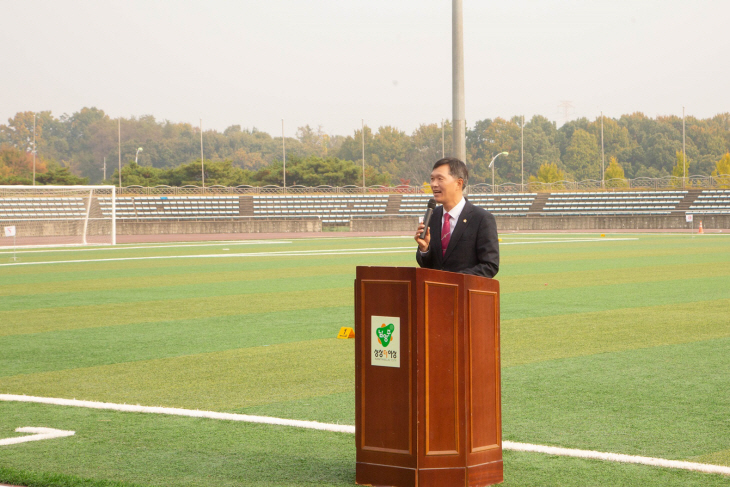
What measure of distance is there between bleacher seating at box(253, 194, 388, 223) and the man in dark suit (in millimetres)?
57361

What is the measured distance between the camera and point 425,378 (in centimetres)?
434

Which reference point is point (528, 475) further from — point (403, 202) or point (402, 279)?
point (403, 202)

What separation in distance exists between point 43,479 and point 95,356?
15.5 ft

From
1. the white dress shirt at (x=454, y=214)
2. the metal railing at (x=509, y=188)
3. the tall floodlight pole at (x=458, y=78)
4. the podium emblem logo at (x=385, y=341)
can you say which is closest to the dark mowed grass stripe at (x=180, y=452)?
the podium emblem logo at (x=385, y=341)

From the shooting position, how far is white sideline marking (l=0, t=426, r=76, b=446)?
17.8 feet

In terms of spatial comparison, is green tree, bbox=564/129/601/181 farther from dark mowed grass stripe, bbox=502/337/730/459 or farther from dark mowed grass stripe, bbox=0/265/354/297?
dark mowed grass stripe, bbox=502/337/730/459

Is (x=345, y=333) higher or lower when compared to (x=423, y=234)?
lower

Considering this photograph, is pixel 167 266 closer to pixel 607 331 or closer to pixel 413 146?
pixel 607 331

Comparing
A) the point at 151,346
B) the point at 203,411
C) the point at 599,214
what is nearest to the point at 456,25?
the point at 151,346

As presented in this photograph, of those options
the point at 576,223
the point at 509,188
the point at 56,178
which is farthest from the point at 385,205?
the point at 56,178

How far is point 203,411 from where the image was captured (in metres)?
6.36

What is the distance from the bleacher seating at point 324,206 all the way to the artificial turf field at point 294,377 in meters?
46.5

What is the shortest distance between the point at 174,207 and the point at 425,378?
5954cm

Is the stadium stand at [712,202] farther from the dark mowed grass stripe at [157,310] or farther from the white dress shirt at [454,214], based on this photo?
the white dress shirt at [454,214]
